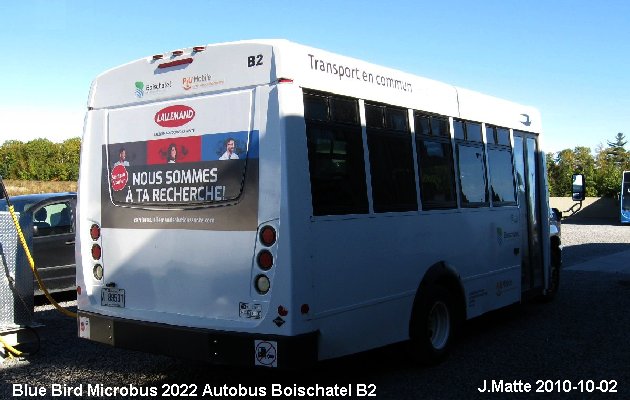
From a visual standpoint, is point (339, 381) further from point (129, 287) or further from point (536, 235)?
point (536, 235)

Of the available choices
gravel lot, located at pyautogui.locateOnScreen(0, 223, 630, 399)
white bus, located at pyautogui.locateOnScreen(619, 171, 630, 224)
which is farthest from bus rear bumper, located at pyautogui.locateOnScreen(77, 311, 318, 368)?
white bus, located at pyautogui.locateOnScreen(619, 171, 630, 224)

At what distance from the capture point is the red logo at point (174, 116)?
17.5ft

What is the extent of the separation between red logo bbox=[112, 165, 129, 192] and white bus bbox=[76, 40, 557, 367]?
0.01 meters

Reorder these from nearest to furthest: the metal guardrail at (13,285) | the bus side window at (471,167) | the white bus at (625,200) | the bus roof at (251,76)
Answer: the bus roof at (251,76) → the metal guardrail at (13,285) → the bus side window at (471,167) → the white bus at (625,200)

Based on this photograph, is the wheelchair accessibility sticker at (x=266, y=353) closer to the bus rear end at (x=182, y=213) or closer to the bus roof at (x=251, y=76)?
the bus rear end at (x=182, y=213)

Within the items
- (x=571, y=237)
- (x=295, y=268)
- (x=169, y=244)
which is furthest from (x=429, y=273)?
(x=571, y=237)

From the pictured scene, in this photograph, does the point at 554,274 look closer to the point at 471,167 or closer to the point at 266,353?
the point at 471,167

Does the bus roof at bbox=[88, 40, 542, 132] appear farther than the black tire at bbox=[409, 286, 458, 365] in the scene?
No

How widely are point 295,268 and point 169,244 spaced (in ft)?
4.10

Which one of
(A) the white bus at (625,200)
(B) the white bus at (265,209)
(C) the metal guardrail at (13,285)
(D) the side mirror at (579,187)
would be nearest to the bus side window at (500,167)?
(B) the white bus at (265,209)

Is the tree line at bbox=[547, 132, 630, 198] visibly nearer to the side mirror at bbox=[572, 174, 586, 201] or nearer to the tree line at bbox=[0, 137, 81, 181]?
the side mirror at bbox=[572, 174, 586, 201]

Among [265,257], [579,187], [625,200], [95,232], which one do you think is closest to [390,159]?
[265,257]

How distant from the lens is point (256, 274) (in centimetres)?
484

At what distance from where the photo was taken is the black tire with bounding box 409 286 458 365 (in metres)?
6.13
